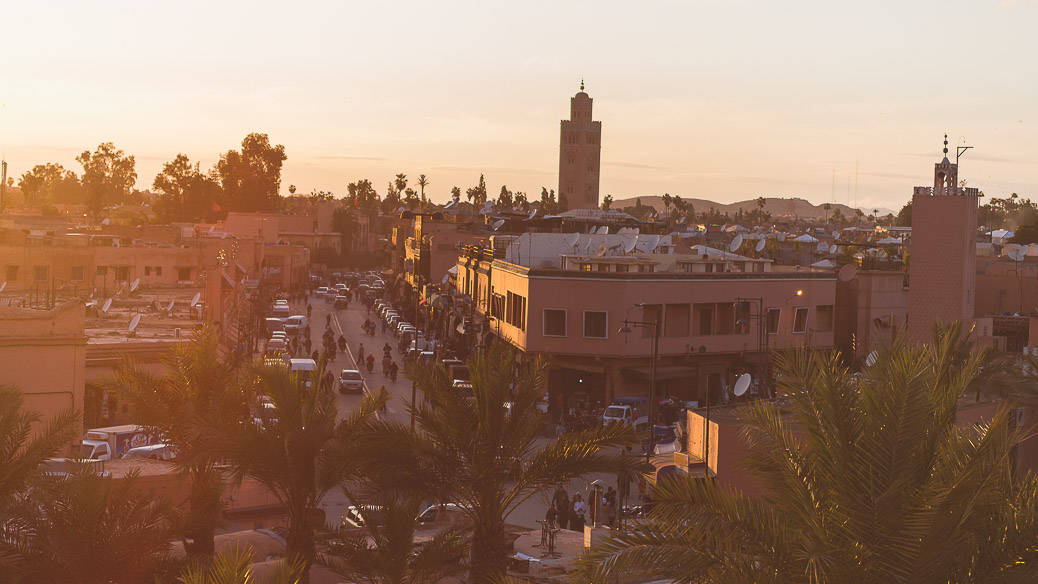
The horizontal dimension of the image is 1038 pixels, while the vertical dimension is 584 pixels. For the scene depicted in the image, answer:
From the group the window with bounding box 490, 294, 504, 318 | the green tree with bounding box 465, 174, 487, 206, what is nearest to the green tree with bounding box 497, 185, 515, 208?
the green tree with bounding box 465, 174, 487, 206

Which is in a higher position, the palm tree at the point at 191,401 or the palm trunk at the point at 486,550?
the palm tree at the point at 191,401

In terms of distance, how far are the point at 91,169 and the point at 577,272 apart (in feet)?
332

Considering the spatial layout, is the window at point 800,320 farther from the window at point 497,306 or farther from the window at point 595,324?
the window at point 497,306

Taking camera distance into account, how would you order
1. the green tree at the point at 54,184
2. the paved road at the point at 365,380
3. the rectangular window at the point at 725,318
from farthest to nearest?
the green tree at the point at 54,184 → the rectangular window at the point at 725,318 → the paved road at the point at 365,380

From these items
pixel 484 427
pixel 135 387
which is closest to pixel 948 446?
pixel 484 427

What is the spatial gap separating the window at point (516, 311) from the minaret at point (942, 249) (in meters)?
13.5

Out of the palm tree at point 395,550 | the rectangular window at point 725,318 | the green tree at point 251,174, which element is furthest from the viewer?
the green tree at point 251,174

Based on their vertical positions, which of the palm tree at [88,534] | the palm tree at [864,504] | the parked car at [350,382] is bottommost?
the parked car at [350,382]

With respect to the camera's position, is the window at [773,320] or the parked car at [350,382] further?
the window at [773,320]

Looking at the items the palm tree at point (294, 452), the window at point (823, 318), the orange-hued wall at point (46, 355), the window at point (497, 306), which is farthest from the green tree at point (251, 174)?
the palm tree at point (294, 452)

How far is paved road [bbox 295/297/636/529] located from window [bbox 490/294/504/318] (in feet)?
14.1

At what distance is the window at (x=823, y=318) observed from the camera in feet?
128

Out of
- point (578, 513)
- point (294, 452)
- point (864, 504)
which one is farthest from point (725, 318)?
point (864, 504)

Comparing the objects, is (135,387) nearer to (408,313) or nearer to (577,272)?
(577,272)
